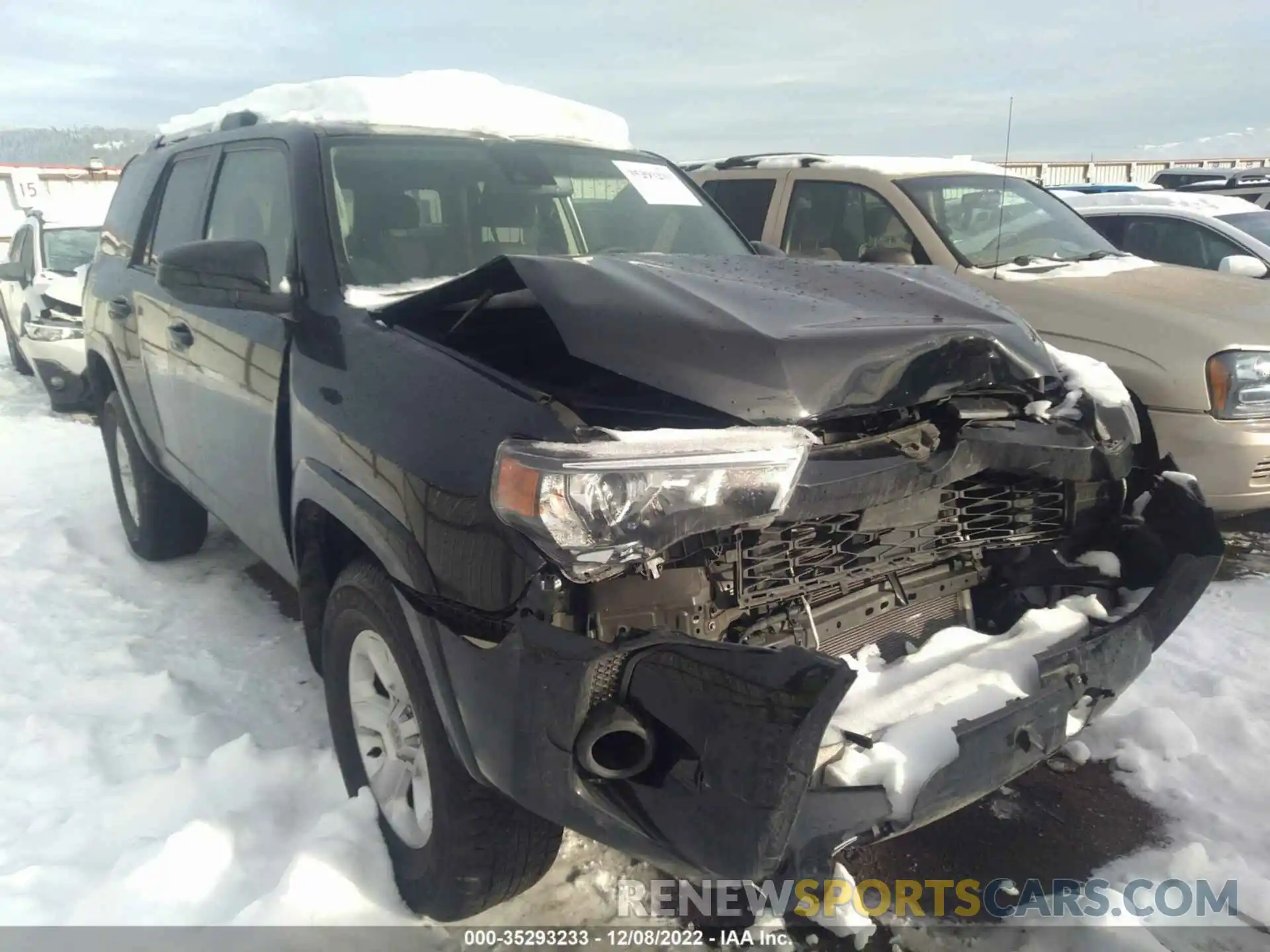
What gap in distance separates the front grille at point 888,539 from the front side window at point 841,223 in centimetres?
317

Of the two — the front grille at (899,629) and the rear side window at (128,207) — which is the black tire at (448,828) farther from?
the rear side window at (128,207)

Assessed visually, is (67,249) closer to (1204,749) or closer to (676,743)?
(676,743)

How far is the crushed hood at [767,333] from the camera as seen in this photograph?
1.92m

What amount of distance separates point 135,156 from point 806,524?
4332 mm

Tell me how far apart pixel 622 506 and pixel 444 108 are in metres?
2.29

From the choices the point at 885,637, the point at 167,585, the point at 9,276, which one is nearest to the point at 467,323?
the point at 885,637

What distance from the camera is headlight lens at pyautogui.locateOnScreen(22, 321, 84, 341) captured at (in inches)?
322

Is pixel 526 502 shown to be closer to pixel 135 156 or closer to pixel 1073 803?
pixel 1073 803

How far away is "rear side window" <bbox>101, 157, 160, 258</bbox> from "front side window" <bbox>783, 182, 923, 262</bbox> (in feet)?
11.3

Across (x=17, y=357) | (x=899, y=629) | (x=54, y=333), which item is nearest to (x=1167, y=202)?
(x=899, y=629)

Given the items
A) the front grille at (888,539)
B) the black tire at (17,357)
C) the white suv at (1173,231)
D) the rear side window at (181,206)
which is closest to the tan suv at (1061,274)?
the front grille at (888,539)

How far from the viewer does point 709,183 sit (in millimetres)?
6477

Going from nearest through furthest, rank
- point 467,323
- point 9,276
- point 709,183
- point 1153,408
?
point 467,323 < point 1153,408 < point 709,183 < point 9,276

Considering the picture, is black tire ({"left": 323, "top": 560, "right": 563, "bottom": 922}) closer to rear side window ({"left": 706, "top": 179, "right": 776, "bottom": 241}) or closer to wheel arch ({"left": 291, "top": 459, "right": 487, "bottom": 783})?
wheel arch ({"left": 291, "top": 459, "right": 487, "bottom": 783})
